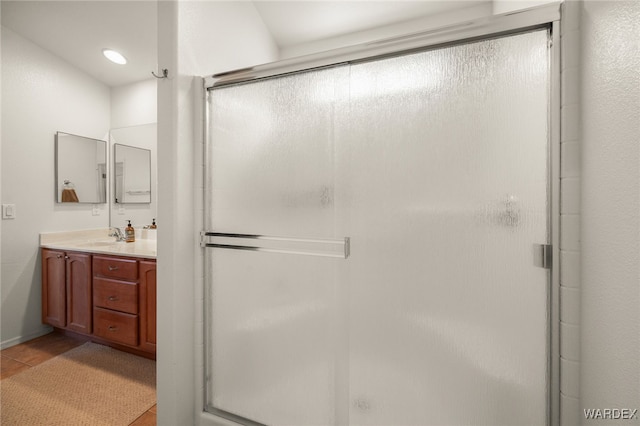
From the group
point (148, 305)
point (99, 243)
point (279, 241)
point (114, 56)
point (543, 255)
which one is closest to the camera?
point (543, 255)

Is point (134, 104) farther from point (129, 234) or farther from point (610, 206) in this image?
point (610, 206)

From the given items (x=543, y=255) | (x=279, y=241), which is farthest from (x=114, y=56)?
(x=543, y=255)

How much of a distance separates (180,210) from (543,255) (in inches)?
59.9

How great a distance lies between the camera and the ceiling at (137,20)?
211 centimetres

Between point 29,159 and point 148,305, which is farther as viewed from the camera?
point 29,159

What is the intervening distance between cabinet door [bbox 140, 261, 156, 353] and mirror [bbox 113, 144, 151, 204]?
108 cm

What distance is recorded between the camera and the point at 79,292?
2.38m

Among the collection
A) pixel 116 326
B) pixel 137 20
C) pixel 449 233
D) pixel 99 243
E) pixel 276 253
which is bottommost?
pixel 116 326

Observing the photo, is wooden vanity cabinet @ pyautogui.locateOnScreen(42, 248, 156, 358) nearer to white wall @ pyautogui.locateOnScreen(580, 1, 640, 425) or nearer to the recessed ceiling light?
the recessed ceiling light

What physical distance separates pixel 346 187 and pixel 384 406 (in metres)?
0.92

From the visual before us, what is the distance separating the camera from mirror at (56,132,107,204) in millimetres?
2713

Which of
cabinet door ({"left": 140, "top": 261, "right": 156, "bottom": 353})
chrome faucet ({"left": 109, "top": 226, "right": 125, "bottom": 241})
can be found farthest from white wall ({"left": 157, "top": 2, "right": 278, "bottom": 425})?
chrome faucet ({"left": 109, "top": 226, "right": 125, "bottom": 241})

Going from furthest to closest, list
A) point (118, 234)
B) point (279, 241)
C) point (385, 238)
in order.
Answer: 1. point (118, 234)
2. point (279, 241)
3. point (385, 238)

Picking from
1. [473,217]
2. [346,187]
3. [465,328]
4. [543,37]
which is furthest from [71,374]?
[543,37]
